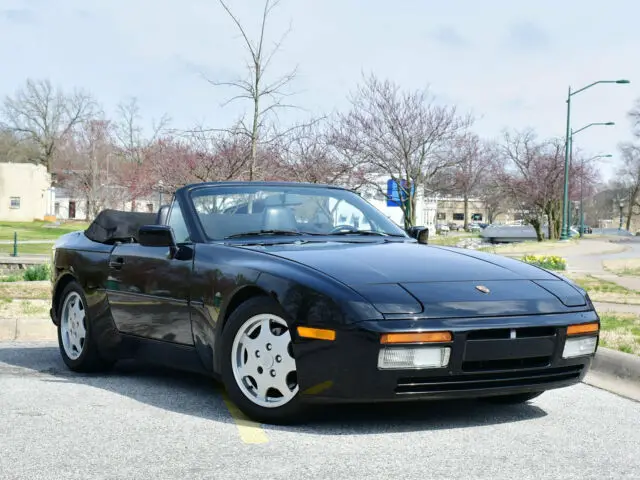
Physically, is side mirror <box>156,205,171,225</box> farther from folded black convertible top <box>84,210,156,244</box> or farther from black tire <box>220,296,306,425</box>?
black tire <box>220,296,306,425</box>

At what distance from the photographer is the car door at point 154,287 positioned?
5.68m

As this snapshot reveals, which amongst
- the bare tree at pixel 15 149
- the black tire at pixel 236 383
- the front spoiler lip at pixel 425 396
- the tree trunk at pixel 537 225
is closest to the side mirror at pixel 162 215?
the black tire at pixel 236 383

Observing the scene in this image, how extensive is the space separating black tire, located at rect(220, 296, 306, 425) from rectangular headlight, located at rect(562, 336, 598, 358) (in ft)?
4.63

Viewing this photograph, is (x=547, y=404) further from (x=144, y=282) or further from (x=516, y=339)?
(x=144, y=282)

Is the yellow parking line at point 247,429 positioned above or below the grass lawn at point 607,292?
below

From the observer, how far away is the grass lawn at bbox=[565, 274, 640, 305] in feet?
41.8

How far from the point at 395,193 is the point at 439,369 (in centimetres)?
3239

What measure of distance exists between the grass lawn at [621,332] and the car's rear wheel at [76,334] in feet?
13.1

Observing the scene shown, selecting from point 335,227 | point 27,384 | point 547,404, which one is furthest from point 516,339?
point 27,384

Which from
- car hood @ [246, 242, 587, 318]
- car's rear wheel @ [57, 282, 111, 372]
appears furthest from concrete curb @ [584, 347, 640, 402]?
car's rear wheel @ [57, 282, 111, 372]

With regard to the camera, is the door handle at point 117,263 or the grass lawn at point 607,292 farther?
the grass lawn at point 607,292

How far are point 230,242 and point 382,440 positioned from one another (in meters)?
1.73

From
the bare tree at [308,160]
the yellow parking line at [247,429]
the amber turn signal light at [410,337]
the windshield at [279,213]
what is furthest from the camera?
the bare tree at [308,160]

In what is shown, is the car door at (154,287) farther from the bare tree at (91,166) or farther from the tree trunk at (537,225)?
the bare tree at (91,166)
